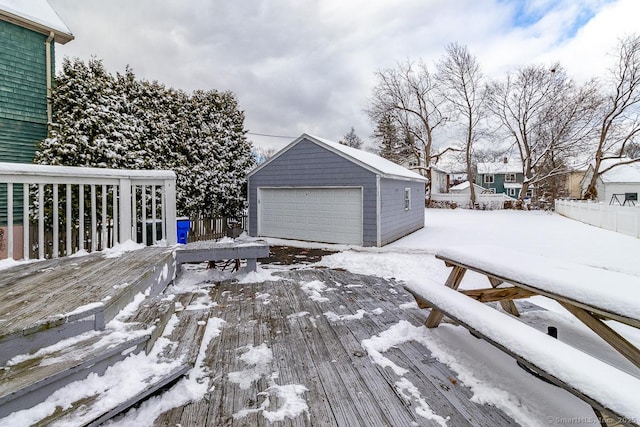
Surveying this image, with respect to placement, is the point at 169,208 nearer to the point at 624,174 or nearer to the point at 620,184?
the point at 620,184

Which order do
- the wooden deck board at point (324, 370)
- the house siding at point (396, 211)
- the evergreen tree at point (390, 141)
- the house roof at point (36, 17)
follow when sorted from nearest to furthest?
the wooden deck board at point (324, 370) → the house roof at point (36, 17) → the house siding at point (396, 211) → the evergreen tree at point (390, 141)

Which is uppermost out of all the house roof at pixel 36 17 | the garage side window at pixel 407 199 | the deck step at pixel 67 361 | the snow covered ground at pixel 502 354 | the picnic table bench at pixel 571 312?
the house roof at pixel 36 17

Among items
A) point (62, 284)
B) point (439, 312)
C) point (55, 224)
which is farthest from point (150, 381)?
point (55, 224)

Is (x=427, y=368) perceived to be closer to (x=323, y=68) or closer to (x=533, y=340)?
(x=533, y=340)

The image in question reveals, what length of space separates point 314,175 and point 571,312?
7.58 meters

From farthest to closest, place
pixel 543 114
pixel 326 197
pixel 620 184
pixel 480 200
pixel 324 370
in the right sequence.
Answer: pixel 620 184 < pixel 480 200 < pixel 543 114 < pixel 326 197 < pixel 324 370

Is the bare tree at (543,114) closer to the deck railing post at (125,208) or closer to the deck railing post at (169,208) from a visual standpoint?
the deck railing post at (169,208)

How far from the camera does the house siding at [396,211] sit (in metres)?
8.39

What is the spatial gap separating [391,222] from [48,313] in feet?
26.5

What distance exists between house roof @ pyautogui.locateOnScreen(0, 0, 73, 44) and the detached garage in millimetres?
6275

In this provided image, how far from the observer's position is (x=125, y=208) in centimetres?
368

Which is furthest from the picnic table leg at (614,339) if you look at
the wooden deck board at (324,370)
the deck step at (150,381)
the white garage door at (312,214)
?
the white garage door at (312,214)

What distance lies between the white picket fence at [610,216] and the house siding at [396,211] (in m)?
6.49

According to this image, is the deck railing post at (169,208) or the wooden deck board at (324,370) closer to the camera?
the wooden deck board at (324,370)
